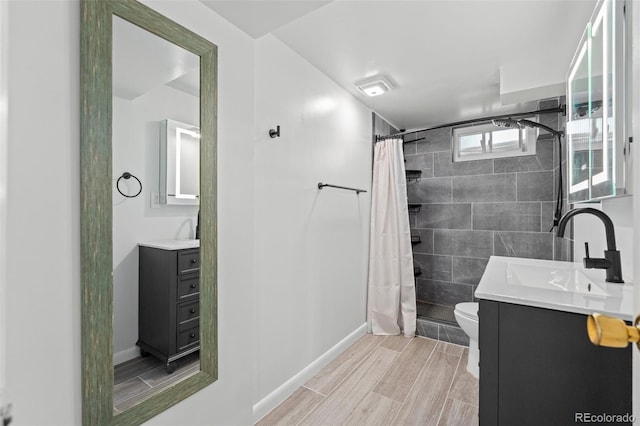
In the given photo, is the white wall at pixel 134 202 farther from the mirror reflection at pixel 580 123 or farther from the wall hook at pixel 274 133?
the mirror reflection at pixel 580 123

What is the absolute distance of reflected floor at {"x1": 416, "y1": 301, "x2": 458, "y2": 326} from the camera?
10.1ft

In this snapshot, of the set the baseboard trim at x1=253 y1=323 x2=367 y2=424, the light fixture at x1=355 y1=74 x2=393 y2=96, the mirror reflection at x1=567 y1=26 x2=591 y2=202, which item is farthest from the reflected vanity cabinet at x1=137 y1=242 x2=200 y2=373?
the light fixture at x1=355 y1=74 x2=393 y2=96

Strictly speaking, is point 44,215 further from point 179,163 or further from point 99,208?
point 179,163

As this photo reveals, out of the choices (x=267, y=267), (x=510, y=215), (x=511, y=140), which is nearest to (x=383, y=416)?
(x=267, y=267)

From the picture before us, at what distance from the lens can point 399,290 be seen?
120 inches

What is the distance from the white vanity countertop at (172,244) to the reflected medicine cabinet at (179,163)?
17 cm

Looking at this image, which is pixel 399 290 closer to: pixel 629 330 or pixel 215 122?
pixel 215 122

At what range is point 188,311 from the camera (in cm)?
135

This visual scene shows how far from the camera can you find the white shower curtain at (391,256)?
9.95 feet

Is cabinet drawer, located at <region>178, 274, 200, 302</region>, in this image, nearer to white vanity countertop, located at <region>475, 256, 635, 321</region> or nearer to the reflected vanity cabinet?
the reflected vanity cabinet

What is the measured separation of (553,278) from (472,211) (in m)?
1.89

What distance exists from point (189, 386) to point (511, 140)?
3.58 metres

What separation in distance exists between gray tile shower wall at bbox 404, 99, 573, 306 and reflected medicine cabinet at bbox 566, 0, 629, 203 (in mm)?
1454

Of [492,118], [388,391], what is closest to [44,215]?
[388,391]
